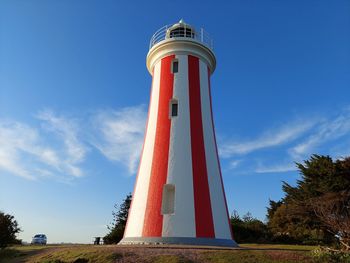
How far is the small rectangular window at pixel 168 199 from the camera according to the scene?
1531 cm

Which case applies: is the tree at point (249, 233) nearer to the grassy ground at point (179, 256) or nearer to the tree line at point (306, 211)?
the tree line at point (306, 211)

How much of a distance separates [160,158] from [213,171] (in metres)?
2.67

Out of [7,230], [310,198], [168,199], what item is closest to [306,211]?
[310,198]

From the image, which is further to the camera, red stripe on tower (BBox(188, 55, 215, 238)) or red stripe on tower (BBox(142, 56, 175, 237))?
red stripe on tower (BBox(142, 56, 175, 237))

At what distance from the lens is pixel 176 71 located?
Answer: 17766 mm

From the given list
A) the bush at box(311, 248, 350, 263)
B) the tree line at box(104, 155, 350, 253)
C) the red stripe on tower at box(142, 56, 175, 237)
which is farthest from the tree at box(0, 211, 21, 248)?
the bush at box(311, 248, 350, 263)

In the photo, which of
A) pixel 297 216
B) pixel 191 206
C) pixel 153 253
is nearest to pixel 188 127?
pixel 191 206

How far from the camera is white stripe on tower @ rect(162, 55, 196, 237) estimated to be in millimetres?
14430

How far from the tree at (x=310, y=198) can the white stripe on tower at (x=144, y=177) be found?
42.0 ft

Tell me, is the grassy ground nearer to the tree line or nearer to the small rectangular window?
the small rectangular window

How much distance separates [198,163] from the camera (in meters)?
15.6

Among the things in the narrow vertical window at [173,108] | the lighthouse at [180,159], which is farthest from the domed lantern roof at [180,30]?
the narrow vertical window at [173,108]

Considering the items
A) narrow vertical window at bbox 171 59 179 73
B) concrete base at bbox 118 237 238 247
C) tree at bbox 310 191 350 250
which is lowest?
concrete base at bbox 118 237 238 247

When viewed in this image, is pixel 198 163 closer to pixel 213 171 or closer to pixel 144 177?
pixel 213 171
